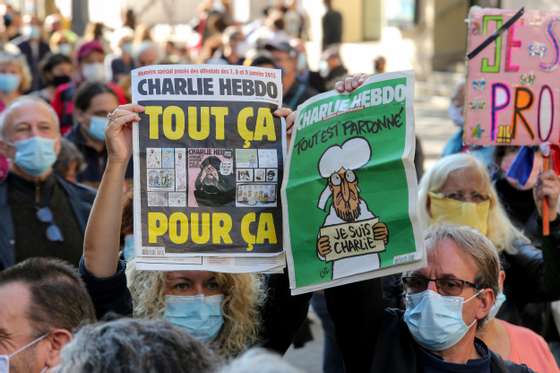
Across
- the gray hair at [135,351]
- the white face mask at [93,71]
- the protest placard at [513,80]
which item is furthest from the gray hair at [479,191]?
the white face mask at [93,71]

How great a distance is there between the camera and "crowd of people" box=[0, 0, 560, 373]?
124 inches

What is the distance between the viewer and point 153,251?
383 cm

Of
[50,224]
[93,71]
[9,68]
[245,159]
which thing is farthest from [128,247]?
[93,71]

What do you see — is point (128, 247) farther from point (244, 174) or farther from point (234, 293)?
point (244, 174)

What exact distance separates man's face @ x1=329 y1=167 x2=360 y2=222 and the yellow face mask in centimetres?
173

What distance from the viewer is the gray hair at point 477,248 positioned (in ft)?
12.9

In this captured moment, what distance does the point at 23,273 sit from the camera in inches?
134

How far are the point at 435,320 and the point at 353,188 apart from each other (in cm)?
48

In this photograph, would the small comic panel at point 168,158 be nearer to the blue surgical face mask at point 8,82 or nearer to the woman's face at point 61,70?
the blue surgical face mask at point 8,82

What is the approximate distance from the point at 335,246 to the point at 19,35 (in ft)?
53.2

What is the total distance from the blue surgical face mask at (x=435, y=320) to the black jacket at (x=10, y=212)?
263cm

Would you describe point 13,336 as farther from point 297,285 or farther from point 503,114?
point 503,114

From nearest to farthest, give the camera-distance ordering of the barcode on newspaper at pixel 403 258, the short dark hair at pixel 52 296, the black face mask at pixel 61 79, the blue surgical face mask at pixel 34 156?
the short dark hair at pixel 52 296, the barcode on newspaper at pixel 403 258, the blue surgical face mask at pixel 34 156, the black face mask at pixel 61 79

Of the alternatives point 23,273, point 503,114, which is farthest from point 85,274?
point 503,114
